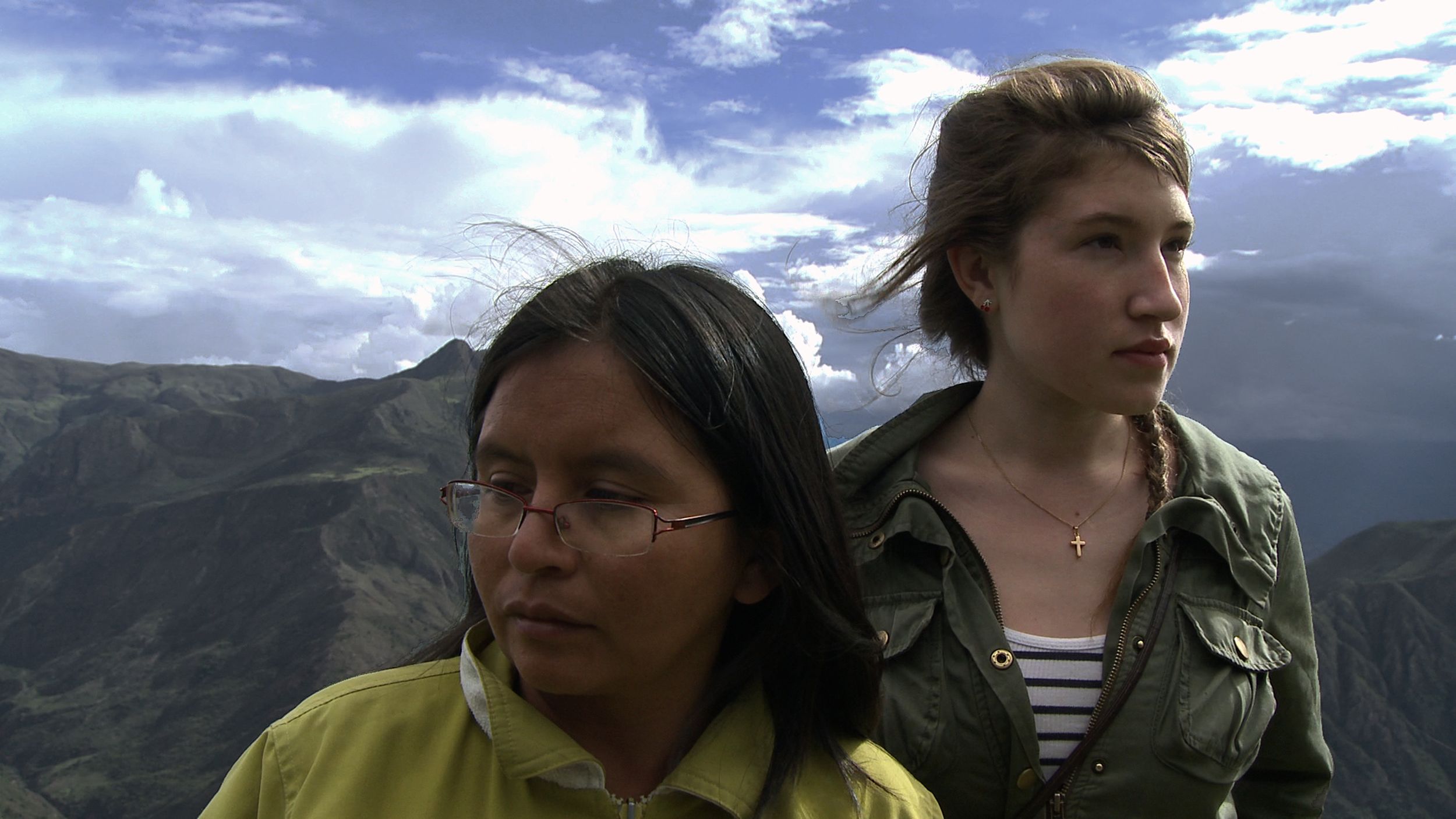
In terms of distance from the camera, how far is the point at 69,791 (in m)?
81.4

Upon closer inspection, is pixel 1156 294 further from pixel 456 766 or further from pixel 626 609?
pixel 456 766

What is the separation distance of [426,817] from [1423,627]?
4282 inches

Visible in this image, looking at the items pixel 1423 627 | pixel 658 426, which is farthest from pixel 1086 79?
pixel 1423 627

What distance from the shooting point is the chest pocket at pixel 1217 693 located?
7.52 ft

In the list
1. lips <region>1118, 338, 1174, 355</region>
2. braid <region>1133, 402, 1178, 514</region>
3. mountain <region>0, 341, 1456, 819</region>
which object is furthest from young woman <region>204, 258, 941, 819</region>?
mountain <region>0, 341, 1456, 819</region>

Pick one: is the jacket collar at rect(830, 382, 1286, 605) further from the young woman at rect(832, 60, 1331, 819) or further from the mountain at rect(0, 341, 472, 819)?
the mountain at rect(0, 341, 472, 819)

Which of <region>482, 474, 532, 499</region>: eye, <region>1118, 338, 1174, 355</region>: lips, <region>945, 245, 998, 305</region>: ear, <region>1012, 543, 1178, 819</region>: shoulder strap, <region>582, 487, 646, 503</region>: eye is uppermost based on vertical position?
<region>945, 245, 998, 305</region>: ear

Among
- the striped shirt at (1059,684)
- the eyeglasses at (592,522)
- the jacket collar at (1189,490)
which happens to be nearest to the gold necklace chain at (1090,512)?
the jacket collar at (1189,490)

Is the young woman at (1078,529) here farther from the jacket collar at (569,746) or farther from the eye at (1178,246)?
the jacket collar at (569,746)

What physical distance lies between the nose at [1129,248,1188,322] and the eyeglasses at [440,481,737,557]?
3.56ft

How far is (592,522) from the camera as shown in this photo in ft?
5.25

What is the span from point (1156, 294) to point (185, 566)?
12573 cm

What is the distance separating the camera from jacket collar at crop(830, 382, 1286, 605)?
8.05ft

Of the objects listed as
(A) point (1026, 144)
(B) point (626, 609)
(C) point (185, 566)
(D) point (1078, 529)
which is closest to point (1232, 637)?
(D) point (1078, 529)
